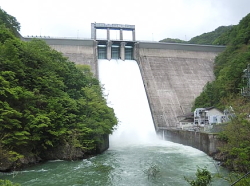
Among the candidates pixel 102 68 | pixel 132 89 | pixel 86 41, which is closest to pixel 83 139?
pixel 132 89

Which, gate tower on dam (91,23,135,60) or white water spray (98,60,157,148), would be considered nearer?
white water spray (98,60,157,148)

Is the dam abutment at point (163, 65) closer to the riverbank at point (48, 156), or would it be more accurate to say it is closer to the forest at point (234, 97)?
the forest at point (234, 97)

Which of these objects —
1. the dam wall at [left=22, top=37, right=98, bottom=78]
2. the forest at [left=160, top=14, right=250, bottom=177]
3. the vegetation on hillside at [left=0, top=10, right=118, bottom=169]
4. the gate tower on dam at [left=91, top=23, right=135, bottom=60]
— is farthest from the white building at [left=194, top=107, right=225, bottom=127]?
the gate tower on dam at [left=91, top=23, right=135, bottom=60]

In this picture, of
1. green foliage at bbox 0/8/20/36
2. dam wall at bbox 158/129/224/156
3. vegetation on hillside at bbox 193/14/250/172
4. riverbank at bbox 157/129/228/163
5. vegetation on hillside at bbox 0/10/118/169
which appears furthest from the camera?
green foliage at bbox 0/8/20/36

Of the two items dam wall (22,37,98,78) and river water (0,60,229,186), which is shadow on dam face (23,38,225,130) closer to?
dam wall (22,37,98,78)

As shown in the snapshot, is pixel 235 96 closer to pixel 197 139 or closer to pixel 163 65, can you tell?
pixel 197 139

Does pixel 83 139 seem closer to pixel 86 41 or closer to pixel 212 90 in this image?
pixel 212 90
